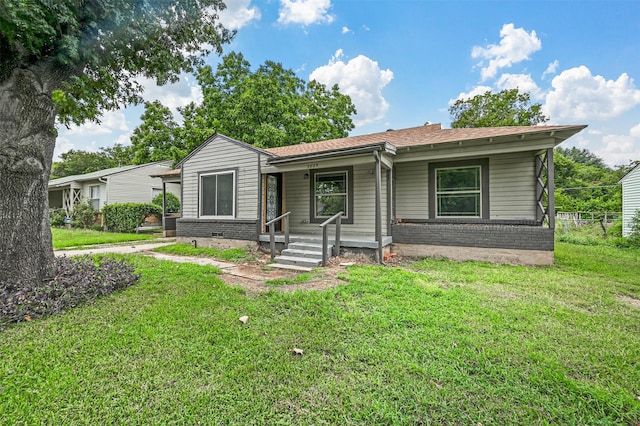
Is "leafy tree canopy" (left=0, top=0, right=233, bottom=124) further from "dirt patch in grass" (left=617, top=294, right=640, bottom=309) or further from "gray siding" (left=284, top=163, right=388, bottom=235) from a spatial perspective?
"dirt patch in grass" (left=617, top=294, right=640, bottom=309)

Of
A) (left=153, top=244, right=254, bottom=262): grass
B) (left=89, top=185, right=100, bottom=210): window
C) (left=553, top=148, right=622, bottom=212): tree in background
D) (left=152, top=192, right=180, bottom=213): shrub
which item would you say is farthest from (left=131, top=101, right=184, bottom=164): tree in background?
(left=553, top=148, right=622, bottom=212): tree in background

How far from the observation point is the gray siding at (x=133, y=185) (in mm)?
17281

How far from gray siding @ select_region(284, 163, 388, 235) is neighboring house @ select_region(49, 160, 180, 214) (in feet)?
43.2

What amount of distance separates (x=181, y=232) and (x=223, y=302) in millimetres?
6679

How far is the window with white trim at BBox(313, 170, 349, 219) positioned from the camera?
28.0ft

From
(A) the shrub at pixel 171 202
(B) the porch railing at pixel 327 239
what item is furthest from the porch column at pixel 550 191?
(A) the shrub at pixel 171 202

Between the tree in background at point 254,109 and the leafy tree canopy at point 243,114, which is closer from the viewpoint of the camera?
the tree in background at point 254,109

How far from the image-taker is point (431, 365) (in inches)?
90.9

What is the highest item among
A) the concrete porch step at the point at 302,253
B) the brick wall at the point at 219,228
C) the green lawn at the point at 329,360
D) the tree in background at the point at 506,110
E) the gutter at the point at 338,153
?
the tree in background at the point at 506,110

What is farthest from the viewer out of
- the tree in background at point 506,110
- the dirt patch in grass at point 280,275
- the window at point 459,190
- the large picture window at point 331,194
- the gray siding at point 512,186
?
the tree in background at point 506,110

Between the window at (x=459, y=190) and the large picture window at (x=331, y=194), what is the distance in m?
2.39

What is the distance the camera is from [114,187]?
17.4 metres

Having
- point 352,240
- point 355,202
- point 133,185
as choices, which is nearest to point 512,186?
point 355,202

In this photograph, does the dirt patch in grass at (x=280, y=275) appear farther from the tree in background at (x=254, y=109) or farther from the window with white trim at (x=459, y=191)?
the tree in background at (x=254, y=109)
